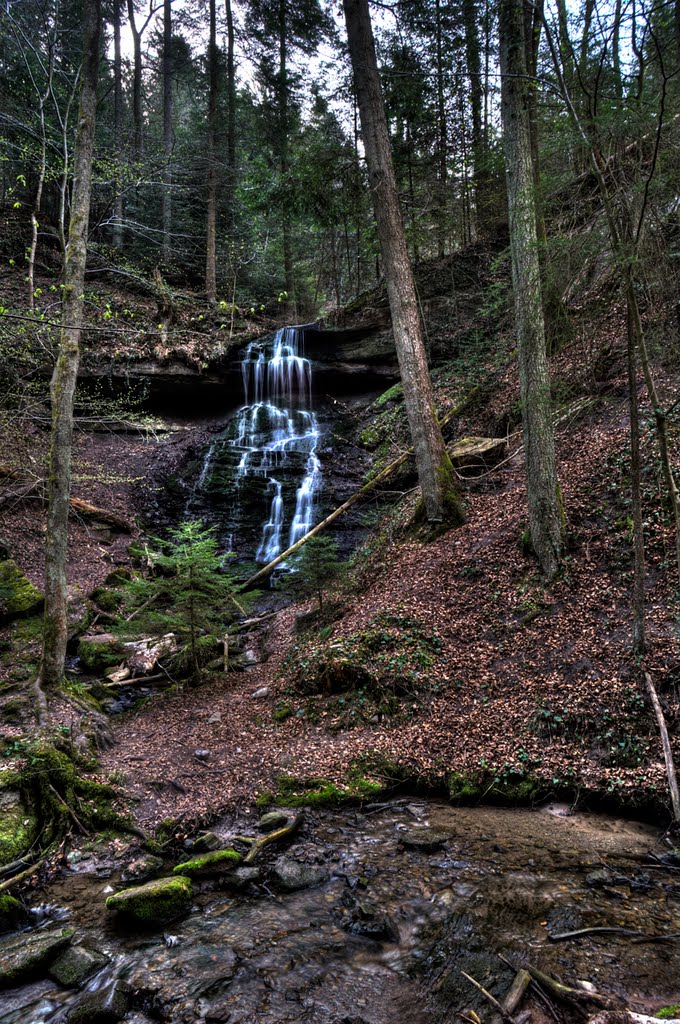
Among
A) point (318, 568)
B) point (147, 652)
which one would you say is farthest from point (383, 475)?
point (147, 652)

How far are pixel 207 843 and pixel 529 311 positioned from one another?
286 inches

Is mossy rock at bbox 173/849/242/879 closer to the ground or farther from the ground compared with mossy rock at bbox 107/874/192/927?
closer to the ground

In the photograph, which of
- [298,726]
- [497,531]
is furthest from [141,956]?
[497,531]

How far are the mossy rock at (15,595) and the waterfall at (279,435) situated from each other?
5.51 m

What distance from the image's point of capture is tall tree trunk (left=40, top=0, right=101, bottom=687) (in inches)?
256

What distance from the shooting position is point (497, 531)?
7.99 meters

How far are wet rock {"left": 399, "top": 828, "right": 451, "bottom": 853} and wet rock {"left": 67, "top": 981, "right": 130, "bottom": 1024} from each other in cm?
230

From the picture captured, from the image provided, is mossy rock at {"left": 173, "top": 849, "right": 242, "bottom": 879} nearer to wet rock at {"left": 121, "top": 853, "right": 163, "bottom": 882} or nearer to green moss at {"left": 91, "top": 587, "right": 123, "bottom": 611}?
wet rock at {"left": 121, "top": 853, "right": 163, "bottom": 882}

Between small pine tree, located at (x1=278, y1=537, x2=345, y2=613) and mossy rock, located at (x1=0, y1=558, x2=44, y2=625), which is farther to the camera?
mossy rock, located at (x1=0, y1=558, x2=44, y2=625)

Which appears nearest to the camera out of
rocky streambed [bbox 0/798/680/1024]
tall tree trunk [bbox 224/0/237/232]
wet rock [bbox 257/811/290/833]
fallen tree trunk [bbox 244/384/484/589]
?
rocky streambed [bbox 0/798/680/1024]

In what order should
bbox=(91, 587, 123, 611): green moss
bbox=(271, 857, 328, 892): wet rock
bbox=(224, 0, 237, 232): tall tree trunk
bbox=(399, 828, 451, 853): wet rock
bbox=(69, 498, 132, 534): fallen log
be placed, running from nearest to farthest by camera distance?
1. bbox=(271, 857, 328, 892): wet rock
2. bbox=(399, 828, 451, 853): wet rock
3. bbox=(91, 587, 123, 611): green moss
4. bbox=(69, 498, 132, 534): fallen log
5. bbox=(224, 0, 237, 232): tall tree trunk

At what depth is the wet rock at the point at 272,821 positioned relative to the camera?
15.8 ft

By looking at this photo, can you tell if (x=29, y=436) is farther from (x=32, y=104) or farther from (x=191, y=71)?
(x=191, y=71)

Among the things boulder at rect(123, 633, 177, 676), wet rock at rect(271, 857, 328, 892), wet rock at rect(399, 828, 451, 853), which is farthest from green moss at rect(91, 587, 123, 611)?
wet rock at rect(399, 828, 451, 853)
